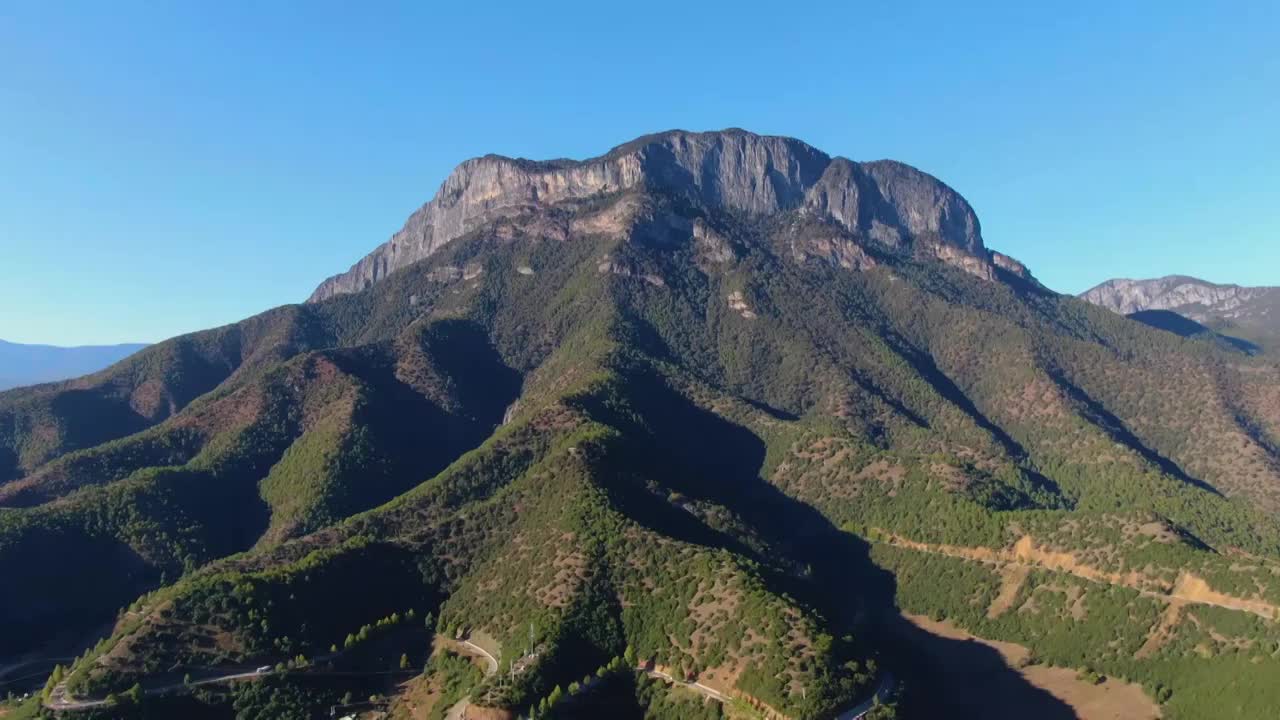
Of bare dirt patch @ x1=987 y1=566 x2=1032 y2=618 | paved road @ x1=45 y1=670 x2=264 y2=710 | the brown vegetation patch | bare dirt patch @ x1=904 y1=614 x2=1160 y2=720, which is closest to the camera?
paved road @ x1=45 y1=670 x2=264 y2=710

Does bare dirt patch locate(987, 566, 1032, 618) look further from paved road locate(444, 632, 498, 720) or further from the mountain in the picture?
paved road locate(444, 632, 498, 720)

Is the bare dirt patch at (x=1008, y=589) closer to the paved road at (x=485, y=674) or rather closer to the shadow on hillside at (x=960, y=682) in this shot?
the shadow on hillside at (x=960, y=682)

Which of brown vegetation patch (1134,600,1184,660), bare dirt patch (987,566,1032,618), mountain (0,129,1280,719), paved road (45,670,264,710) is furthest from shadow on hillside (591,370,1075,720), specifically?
paved road (45,670,264,710)

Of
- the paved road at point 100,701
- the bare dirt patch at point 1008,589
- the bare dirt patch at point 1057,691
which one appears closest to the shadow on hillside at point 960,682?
the bare dirt patch at point 1057,691

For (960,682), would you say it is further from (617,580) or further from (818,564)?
(617,580)

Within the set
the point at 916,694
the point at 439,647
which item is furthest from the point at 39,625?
the point at 916,694

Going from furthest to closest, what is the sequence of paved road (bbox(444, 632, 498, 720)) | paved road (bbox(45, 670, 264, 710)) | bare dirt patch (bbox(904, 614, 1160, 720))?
bare dirt patch (bbox(904, 614, 1160, 720)), paved road (bbox(444, 632, 498, 720)), paved road (bbox(45, 670, 264, 710))

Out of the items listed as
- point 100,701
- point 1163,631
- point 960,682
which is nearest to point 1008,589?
point 1163,631
